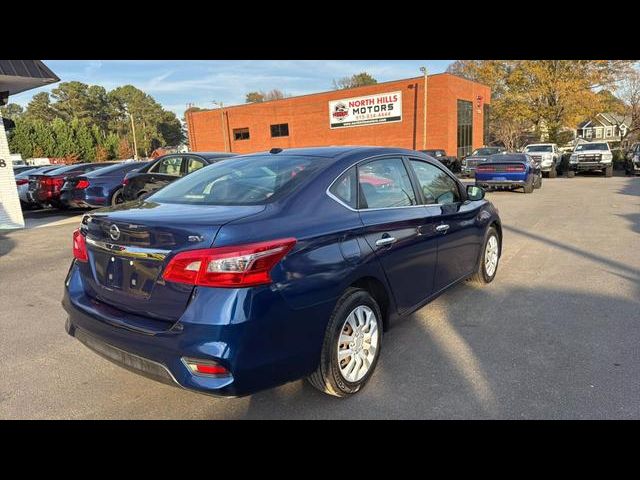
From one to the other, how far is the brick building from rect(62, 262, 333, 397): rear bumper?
31285mm

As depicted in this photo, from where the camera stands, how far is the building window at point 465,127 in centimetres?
3341

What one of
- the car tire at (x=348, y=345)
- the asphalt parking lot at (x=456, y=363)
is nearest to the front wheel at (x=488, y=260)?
the asphalt parking lot at (x=456, y=363)

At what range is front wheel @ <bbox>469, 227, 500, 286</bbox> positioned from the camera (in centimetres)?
505

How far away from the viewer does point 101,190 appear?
1130 centimetres

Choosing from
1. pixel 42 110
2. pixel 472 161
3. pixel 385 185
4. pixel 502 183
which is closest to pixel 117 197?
pixel 385 185

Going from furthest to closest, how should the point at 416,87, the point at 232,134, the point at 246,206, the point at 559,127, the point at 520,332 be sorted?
1. the point at 232,134
2. the point at 559,127
3. the point at 416,87
4. the point at 520,332
5. the point at 246,206

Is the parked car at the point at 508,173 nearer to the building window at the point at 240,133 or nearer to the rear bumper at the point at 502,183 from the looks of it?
the rear bumper at the point at 502,183

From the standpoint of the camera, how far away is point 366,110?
34.8 meters

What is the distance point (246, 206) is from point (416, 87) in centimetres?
3205

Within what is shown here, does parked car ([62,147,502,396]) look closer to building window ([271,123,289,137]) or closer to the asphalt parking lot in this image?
the asphalt parking lot

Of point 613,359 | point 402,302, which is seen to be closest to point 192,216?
point 402,302

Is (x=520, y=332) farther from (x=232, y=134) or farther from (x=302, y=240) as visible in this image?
(x=232, y=134)

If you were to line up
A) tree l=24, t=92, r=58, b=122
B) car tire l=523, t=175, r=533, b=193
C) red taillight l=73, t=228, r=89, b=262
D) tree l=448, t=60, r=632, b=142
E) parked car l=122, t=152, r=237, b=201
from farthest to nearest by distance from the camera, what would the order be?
tree l=24, t=92, r=58, b=122 < tree l=448, t=60, r=632, b=142 < car tire l=523, t=175, r=533, b=193 < parked car l=122, t=152, r=237, b=201 < red taillight l=73, t=228, r=89, b=262

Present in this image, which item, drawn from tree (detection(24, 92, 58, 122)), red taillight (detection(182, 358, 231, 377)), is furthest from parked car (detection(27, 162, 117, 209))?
tree (detection(24, 92, 58, 122))
